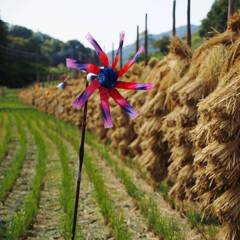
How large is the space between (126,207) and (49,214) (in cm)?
134

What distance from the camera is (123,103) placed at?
4152 mm

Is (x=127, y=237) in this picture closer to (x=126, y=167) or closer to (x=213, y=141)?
(x=213, y=141)

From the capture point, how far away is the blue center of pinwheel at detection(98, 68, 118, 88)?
4211 mm

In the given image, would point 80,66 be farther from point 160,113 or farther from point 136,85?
point 160,113

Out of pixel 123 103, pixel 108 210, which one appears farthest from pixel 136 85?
pixel 108 210

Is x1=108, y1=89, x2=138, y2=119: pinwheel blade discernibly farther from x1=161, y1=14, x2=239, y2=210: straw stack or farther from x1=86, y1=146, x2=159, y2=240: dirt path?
x1=86, y1=146, x2=159, y2=240: dirt path

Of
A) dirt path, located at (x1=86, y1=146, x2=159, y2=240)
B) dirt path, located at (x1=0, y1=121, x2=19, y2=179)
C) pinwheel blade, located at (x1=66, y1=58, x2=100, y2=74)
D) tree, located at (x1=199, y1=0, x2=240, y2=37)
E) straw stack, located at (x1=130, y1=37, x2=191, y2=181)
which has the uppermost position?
tree, located at (x1=199, y1=0, x2=240, y2=37)

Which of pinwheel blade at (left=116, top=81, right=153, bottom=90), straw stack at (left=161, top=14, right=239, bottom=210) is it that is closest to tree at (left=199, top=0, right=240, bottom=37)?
straw stack at (left=161, top=14, right=239, bottom=210)

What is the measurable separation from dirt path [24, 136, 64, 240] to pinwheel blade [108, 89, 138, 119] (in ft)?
9.60

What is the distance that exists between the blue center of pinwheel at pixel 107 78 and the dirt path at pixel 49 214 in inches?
116

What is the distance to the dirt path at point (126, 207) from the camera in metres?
6.84

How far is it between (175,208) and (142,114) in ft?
7.53

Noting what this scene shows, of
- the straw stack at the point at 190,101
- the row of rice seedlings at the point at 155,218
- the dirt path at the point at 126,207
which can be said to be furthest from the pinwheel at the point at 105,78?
the dirt path at the point at 126,207

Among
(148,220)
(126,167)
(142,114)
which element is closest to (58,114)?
(126,167)
